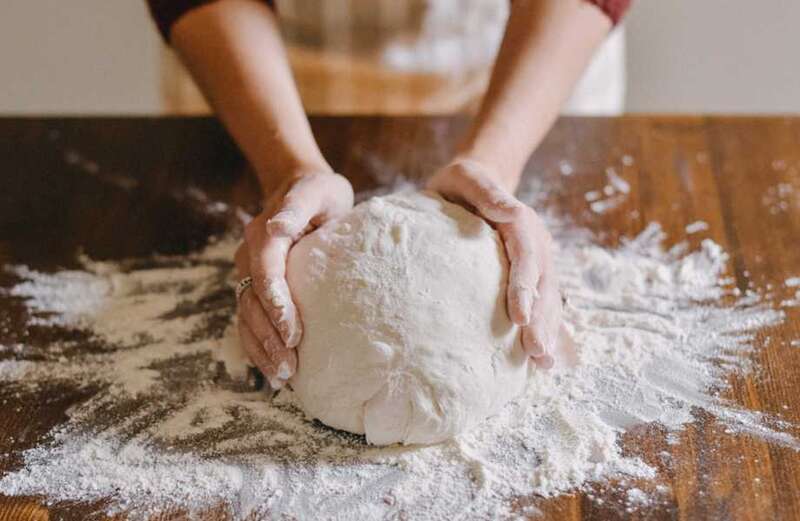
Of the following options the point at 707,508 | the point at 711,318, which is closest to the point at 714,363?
the point at 711,318

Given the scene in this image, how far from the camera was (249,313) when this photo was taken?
1.10 meters

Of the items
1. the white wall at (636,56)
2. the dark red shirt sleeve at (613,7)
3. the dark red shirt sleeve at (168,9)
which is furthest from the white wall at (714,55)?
the dark red shirt sleeve at (168,9)

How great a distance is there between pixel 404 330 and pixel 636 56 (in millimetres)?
1675

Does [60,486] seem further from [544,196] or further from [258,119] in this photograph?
[544,196]

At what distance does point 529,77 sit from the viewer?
1321 millimetres

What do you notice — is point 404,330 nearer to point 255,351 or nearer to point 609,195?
point 255,351

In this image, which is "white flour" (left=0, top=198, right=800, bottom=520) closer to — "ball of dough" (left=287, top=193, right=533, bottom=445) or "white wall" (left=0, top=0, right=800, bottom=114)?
"ball of dough" (left=287, top=193, right=533, bottom=445)

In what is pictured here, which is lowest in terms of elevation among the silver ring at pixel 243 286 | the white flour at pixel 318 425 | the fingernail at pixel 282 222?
the white flour at pixel 318 425

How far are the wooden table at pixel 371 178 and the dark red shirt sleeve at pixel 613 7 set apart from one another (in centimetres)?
19

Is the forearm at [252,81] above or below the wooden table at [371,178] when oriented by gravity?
above

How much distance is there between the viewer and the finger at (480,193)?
1104 millimetres

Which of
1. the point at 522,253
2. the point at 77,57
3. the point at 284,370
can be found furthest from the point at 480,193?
the point at 77,57

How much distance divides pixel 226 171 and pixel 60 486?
0.62 metres

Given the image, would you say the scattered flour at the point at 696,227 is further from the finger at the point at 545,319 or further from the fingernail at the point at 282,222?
the fingernail at the point at 282,222
